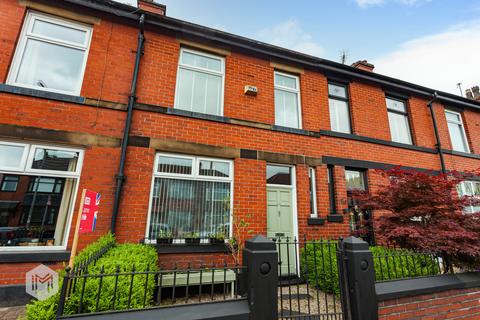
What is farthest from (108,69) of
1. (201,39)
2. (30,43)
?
(201,39)

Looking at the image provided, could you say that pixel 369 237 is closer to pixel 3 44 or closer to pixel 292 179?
pixel 292 179

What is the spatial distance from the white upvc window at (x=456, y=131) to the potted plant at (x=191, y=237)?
10.9m

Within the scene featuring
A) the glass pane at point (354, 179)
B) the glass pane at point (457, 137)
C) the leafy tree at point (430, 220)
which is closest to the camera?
the leafy tree at point (430, 220)

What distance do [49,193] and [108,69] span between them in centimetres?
308

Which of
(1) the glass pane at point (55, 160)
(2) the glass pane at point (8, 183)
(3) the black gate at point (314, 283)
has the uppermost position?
(1) the glass pane at point (55, 160)

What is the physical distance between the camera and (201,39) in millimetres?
6133

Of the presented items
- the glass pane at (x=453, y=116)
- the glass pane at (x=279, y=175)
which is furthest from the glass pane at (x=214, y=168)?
the glass pane at (x=453, y=116)

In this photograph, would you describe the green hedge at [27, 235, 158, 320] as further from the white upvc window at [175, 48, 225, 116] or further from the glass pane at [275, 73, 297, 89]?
the glass pane at [275, 73, 297, 89]

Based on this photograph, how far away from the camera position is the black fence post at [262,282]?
6.85 ft

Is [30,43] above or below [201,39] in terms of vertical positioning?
below

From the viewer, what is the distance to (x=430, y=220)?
163 inches

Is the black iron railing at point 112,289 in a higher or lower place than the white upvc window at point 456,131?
lower

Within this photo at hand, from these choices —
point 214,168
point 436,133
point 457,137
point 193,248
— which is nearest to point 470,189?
point 457,137

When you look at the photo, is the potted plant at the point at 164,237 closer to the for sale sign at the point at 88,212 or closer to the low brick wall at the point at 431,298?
the for sale sign at the point at 88,212
